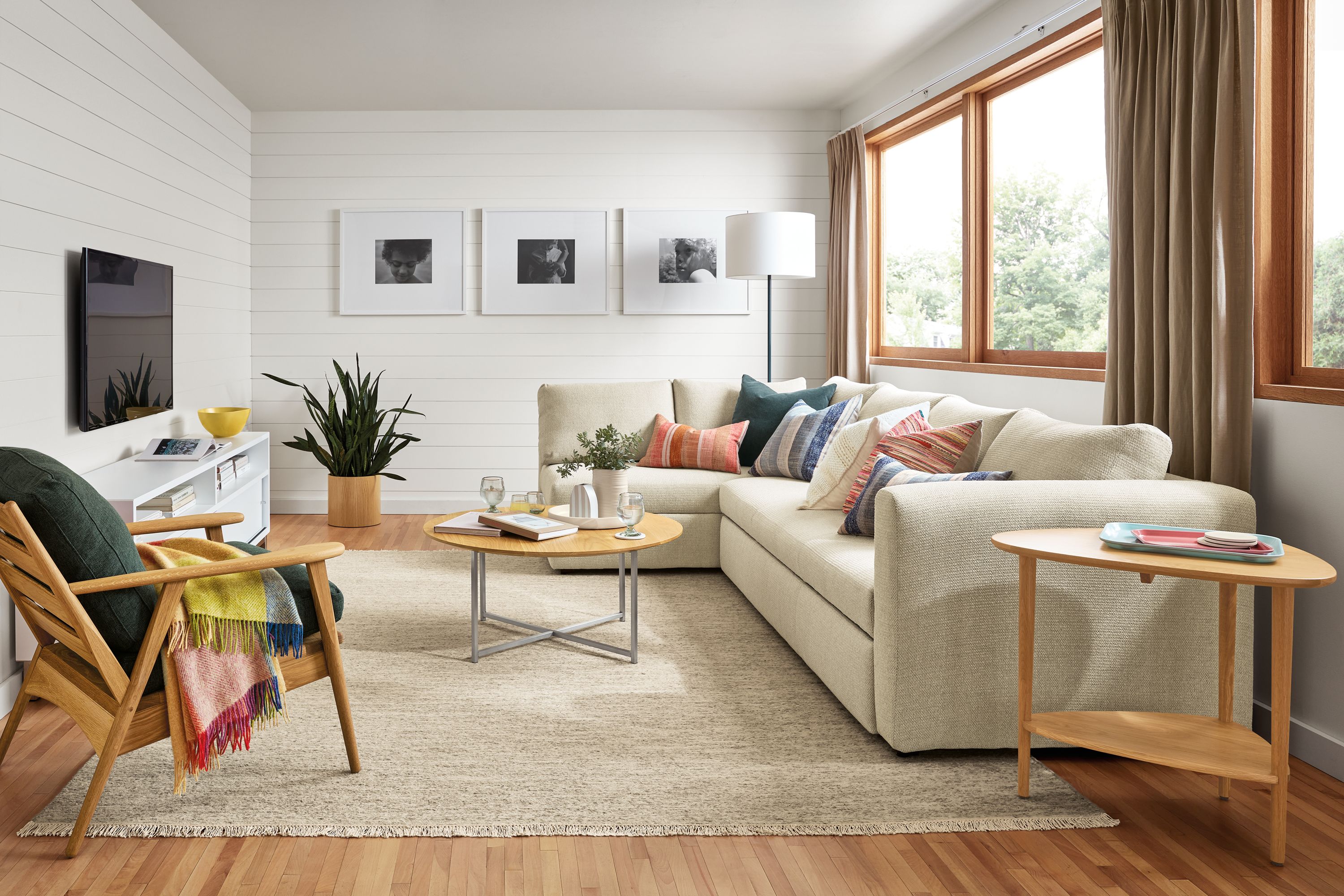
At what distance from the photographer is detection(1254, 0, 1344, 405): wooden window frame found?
2.67 meters

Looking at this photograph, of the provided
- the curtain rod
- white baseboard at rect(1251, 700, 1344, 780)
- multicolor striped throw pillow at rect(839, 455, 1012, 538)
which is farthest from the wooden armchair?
the curtain rod

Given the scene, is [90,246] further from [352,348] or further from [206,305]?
[352,348]

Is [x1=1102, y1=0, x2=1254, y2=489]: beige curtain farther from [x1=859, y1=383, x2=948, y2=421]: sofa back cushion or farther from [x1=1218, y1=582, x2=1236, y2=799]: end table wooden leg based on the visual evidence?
[x1=859, y1=383, x2=948, y2=421]: sofa back cushion

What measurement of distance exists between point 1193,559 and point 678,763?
4.23ft

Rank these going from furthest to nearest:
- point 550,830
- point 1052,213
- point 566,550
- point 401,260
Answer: point 401,260 < point 1052,213 < point 566,550 < point 550,830

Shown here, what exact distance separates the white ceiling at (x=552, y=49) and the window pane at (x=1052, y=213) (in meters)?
0.59

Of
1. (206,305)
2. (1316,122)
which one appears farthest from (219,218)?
(1316,122)

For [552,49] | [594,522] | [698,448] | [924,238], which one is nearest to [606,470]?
[594,522]

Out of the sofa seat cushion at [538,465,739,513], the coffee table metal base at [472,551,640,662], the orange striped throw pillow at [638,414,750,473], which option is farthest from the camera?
the orange striped throw pillow at [638,414,750,473]

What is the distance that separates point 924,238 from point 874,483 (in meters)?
2.57

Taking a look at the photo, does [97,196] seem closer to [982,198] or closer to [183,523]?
[183,523]

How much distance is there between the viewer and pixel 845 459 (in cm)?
366

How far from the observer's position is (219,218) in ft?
18.2

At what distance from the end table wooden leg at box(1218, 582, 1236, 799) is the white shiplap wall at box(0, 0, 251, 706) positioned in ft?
10.8
